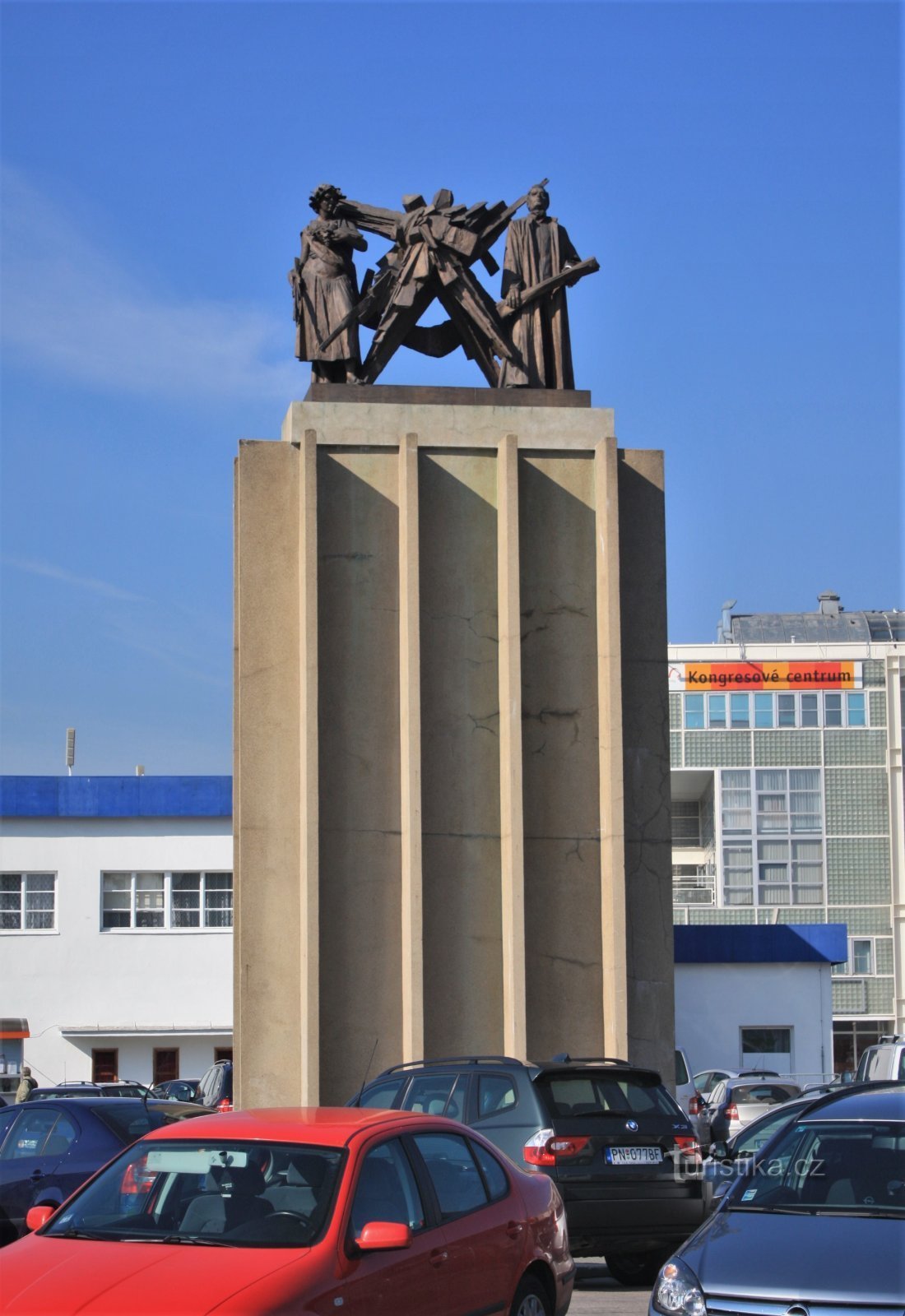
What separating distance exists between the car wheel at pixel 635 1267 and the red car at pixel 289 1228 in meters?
4.40

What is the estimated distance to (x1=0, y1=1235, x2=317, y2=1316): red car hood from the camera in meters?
6.72

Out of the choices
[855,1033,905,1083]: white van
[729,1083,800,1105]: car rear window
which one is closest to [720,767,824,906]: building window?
[729,1083,800,1105]: car rear window

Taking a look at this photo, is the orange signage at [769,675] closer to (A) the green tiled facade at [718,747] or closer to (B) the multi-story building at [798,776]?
(B) the multi-story building at [798,776]

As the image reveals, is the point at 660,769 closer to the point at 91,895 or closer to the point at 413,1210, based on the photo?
the point at 413,1210

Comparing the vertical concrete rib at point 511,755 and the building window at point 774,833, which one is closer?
the vertical concrete rib at point 511,755

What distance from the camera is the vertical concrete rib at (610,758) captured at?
19391mm

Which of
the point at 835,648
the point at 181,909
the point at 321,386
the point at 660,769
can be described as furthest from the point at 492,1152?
the point at 835,648

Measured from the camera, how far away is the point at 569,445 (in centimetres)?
2062

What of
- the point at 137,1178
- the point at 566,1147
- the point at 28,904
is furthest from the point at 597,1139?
the point at 28,904

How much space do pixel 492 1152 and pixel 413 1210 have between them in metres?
1.13

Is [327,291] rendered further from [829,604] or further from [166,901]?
[829,604]

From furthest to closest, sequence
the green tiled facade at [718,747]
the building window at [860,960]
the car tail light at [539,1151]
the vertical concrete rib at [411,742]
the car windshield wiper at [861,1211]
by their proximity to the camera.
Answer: the green tiled facade at [718,747], the building window at [860,960], the vertical concrete rib at [411,742], the car tail light at [539,1151], the car windshield wiper at [861,1211]

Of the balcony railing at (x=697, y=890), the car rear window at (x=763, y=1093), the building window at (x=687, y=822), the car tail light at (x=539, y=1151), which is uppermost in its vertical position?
the building window at (x=687, y=822)

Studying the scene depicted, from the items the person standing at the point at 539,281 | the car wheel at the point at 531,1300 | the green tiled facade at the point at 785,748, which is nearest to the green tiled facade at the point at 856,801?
the green tiled facade at the point at 785,748
